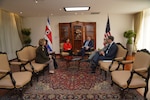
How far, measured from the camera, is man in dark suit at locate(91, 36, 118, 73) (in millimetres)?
4395

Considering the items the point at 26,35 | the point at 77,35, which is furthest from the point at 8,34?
the point at 77,35

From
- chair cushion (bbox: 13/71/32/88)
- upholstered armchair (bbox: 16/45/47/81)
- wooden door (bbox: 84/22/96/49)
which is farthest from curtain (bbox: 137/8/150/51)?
chair cushion (bbox: 13/71/32/88)

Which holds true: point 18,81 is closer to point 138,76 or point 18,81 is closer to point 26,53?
point 26,53

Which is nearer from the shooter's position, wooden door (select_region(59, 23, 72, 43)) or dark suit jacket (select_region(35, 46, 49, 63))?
dark suit jacket (select_region(35, 46, 49, 63))

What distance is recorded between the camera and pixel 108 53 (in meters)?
4.50

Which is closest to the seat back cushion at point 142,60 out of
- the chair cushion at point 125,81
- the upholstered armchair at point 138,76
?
the upholstered armchair at point 138,76

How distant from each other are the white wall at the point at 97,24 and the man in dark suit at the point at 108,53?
4094 mm

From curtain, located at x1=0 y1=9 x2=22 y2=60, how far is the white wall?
1.17 meters

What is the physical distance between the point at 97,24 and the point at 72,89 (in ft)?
19.3

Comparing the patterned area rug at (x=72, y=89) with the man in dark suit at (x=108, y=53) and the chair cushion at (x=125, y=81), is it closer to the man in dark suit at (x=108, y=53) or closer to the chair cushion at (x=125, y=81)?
the chair cushion at (x=125, y=81)

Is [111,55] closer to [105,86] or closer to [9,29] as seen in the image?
[105,86]

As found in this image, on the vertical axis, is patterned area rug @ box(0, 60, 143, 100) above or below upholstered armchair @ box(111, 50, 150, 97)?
below

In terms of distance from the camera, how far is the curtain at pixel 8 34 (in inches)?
264

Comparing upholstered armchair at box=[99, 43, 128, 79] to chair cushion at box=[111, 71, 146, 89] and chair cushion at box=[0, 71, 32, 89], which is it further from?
chair cushion at box=[0, 71, 32, 89]
